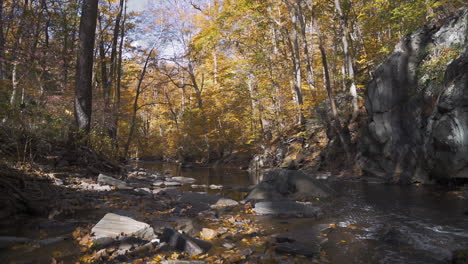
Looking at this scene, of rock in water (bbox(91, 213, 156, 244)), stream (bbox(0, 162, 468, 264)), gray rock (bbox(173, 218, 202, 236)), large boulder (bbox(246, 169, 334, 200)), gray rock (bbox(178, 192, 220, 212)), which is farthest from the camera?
large boulder (bbox(246, 169, 334, 200))

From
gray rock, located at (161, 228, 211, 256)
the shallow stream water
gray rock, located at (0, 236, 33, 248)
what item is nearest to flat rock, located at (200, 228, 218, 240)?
gray rock, located at (161, 228, 211, 256)

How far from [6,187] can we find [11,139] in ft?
8.43

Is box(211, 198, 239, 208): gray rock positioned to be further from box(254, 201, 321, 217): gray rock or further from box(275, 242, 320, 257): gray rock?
box(275, 242, 320, 257): gray rock

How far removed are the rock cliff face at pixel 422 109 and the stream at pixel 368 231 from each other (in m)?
1.90

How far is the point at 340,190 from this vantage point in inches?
393

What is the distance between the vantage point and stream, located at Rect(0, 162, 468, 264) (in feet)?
11.9

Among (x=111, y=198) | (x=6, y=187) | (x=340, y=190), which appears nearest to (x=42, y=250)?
(x=6, y=187)

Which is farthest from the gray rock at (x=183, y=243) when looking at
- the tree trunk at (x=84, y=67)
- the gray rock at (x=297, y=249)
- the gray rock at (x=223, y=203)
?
the tree trunk at (x=84, y=67)

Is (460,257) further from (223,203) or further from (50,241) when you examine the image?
(223,203)

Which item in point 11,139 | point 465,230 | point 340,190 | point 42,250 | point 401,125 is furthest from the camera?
point 401,125

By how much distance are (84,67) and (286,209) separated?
679cm

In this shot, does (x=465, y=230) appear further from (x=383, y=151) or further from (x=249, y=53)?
(x=249, y=53)

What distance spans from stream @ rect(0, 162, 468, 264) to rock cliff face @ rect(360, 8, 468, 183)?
1.90 metres

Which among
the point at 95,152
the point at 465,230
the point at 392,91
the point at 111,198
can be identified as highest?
the point at 392,91
